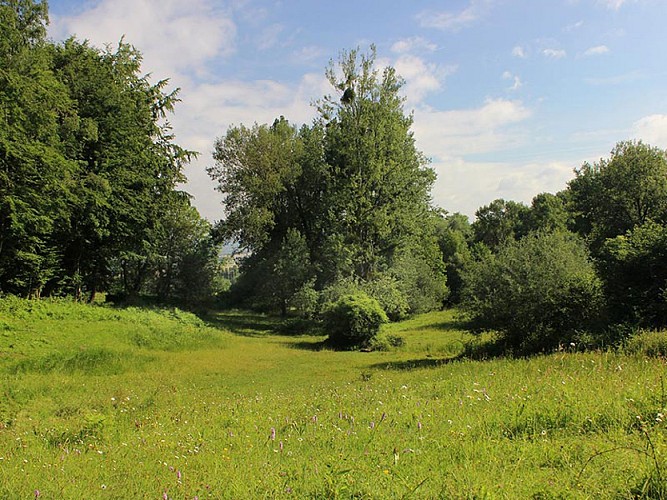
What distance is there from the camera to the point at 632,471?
3.46 meters

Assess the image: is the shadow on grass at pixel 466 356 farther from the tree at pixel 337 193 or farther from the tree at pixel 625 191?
the tree at pixel 625 191

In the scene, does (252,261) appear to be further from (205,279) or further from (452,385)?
(452,385)

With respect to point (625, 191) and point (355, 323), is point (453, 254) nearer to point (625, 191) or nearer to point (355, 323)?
point (625, 191)

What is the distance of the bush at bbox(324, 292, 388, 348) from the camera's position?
1070 inches

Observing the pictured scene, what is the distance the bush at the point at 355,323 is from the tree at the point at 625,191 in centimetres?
2798

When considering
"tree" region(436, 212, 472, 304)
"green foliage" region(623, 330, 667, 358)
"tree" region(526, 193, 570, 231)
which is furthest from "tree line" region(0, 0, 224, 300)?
"tree" region(526, 193, 570, 231)

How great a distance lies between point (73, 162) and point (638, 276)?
98.8 ft

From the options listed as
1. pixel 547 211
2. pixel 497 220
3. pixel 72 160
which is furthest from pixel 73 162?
pixel 497 220

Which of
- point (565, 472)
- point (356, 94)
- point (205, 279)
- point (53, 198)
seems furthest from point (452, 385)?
point (205, 279)

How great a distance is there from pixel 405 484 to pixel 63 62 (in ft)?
123

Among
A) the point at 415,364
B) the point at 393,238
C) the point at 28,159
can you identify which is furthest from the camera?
the point at 393,238

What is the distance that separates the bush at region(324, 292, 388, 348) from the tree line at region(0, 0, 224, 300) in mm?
17988

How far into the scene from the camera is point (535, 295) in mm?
17344

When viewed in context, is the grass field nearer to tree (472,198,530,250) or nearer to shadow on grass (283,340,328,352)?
shadow on grass (283,340,328,352)
